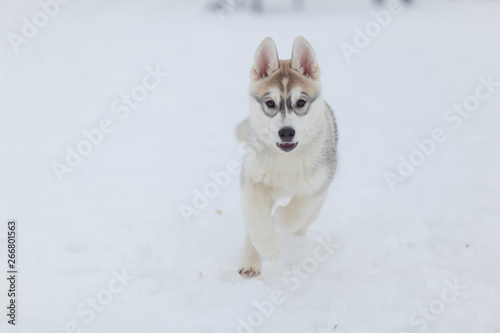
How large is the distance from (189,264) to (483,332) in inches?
84.9

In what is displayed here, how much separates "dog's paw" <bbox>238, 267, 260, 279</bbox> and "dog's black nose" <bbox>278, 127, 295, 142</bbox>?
1.15m

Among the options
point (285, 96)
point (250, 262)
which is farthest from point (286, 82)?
point (250, 262)

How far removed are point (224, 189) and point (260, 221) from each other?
2.06 metres

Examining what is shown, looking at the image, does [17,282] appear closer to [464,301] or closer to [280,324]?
[280,324]

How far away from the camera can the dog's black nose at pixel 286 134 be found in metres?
3.60

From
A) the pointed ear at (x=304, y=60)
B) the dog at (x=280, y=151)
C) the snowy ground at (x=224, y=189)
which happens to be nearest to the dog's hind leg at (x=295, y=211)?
the dog at (x=280, y=151)

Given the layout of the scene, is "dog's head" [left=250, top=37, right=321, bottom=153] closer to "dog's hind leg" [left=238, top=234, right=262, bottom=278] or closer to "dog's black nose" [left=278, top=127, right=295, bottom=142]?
"dog's black nose" [left=278, top=127, right=295, bottom=142]

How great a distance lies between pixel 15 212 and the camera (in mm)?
4828

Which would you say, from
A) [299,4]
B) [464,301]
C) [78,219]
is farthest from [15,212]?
[299,4]

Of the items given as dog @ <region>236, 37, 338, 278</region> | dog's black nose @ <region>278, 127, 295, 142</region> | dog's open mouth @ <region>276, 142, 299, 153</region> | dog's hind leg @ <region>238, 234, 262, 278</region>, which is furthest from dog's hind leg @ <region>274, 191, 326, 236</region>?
dog's black nose @ <region>278, 127, 295, 142</region>

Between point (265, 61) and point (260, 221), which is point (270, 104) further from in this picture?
point (260, 221)

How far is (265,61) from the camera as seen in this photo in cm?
411

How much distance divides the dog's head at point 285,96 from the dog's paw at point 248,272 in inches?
40.4

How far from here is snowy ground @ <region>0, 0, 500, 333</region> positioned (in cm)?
349
